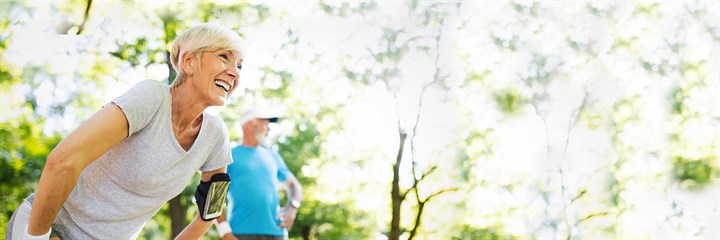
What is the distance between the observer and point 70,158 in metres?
1.10

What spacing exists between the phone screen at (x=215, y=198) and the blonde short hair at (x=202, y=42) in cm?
22

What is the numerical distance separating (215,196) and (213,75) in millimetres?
256

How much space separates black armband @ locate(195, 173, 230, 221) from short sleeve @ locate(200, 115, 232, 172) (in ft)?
0.07

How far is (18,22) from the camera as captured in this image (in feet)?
41.7

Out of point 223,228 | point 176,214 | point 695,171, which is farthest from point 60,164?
point 695,171

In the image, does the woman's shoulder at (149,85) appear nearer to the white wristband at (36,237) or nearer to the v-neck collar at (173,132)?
the v-neck collar at (173,132)

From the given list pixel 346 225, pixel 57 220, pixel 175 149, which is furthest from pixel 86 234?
pixel 346 225

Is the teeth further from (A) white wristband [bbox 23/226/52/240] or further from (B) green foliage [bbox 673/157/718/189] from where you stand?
(B) green foliage [bbox 673/157/718/189]

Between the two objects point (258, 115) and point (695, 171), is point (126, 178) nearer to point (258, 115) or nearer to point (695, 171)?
point (258, 115)

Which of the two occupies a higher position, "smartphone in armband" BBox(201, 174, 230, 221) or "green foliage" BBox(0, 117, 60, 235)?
"smartphone in armband" BBox(201, 174, 230, 221)

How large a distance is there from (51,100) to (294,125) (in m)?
4.03

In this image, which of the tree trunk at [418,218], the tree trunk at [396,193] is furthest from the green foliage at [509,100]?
the tree trunk at [418,218]

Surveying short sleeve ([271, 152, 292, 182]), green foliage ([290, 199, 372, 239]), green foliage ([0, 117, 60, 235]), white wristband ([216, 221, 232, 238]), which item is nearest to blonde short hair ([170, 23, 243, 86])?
white wristband ([216, 221, 232, 238])

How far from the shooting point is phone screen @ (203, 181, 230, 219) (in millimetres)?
1461
